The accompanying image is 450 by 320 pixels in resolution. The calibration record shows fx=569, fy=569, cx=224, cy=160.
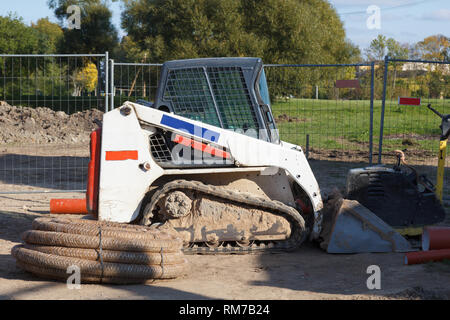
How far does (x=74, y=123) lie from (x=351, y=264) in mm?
17678

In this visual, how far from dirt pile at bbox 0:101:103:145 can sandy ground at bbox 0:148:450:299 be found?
13.5 meters

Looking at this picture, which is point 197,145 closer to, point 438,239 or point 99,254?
point 99,254

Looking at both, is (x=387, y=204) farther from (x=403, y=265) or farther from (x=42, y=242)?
(x=42, y=242)

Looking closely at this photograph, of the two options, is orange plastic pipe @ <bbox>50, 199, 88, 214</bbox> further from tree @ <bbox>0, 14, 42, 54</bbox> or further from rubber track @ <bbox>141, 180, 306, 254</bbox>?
tree @ <bbox>0, 14, 42, 54</bbox>

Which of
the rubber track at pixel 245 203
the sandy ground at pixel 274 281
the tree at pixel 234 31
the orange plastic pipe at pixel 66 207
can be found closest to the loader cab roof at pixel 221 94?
the rubber track at pixel 245 203

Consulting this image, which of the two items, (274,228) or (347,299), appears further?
(274,228)

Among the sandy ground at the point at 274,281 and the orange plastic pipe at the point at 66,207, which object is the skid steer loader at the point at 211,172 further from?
the orange plastic pipe at the point at 66,207

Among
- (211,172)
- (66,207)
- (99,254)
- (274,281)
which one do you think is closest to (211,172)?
(211,172)

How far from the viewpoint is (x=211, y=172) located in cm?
645

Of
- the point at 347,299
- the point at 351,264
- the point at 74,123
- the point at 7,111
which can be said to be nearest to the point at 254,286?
the point at 347,299

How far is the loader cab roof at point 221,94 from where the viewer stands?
6.74 m

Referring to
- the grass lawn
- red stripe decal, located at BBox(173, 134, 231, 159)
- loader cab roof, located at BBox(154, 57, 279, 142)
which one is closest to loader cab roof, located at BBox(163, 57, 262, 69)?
loader cab roof, located at BBox(154, 57, 279, 142)

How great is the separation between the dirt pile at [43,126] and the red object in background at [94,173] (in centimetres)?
1368
